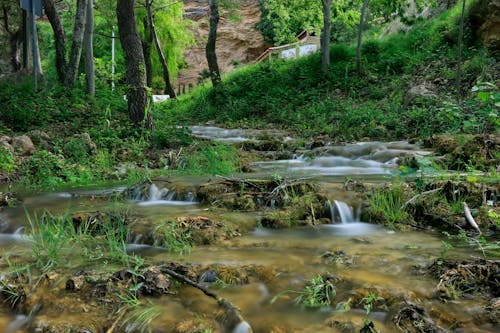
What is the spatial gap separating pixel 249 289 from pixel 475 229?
250 cm

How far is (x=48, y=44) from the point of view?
3600 cm

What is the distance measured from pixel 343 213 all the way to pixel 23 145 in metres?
6.38

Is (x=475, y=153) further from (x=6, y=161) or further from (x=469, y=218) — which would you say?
(x=6, y=161)

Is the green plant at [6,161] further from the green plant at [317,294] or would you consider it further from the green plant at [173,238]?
the green plant at [317,294]

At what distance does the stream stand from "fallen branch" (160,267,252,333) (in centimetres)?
5

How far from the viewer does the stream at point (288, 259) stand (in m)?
2.97

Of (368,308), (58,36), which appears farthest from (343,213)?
(58,36)

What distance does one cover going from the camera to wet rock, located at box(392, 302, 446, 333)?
9.06 feet

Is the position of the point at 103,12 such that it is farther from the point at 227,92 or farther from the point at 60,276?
the point at 60,276

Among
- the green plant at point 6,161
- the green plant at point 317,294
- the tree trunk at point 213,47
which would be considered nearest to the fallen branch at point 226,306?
the green plant at point 317,294

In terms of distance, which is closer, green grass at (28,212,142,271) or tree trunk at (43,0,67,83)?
green grass at (28,212,142,271)

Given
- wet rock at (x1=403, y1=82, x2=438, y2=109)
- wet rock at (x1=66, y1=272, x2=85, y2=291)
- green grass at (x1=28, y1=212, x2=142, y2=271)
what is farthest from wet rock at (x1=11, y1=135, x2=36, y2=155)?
wet rock at (x1=403, y1=82, x2=438, y2=109)

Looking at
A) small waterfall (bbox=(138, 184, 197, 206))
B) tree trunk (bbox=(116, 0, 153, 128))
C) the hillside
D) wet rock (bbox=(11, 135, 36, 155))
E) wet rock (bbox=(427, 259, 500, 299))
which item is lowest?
small waterfall (bbox=(138, 184, 197, 206))

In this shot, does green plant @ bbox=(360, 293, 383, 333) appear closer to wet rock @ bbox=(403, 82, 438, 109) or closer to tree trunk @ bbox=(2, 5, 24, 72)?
wet rock @ bbox=(403, 82, 438, 109)
